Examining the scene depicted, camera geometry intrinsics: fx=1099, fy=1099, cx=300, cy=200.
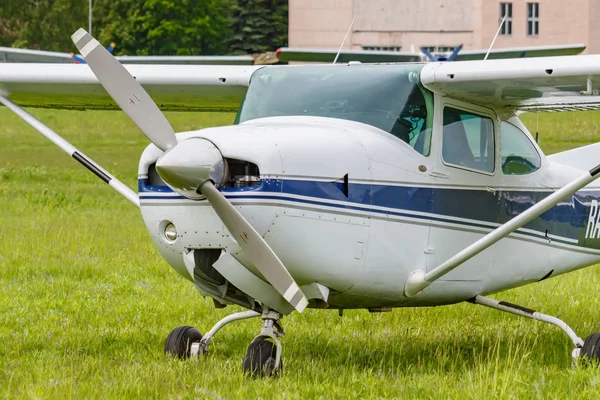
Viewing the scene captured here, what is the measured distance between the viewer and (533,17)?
63.5 m

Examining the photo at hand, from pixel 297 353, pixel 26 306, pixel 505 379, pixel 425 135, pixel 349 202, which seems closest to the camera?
pixel 505 379

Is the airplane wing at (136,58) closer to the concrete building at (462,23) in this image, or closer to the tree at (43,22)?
the concrete building at (462,23)

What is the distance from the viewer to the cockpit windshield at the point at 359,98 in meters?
7.07

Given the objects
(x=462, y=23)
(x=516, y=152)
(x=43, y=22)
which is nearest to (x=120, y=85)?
(x=516, y=152)

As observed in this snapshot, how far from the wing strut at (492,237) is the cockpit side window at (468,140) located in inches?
27.1

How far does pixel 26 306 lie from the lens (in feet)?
30.3

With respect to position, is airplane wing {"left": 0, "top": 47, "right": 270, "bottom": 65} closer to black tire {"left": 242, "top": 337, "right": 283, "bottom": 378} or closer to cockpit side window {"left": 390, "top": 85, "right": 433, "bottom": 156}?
cockpit side window {"left": 390, "top": 85, "right": 433, "bottom": 156}

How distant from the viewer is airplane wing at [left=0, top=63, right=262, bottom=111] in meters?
8.41

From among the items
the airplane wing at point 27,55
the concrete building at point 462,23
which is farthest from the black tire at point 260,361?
the concrete building at point 462,23

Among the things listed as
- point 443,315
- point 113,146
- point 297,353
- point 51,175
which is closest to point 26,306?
point 297,353

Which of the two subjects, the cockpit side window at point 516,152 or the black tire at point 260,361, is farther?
the cockpit side window at point 516,152

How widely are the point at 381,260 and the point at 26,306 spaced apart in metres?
3.82

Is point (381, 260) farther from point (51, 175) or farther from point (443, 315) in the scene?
point (51, 175)

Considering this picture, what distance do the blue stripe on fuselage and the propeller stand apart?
16 centimetres
